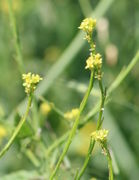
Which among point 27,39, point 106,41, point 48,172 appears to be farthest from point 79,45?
point 27,39

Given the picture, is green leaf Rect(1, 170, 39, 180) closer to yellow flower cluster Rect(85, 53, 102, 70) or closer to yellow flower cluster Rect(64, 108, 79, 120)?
yellow flower cluster Rect(64, 108, 79, 120)

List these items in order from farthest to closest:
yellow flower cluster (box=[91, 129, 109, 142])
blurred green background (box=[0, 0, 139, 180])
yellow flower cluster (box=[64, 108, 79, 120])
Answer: blurred green background (box=[0, 0, 139, 180]), yellow flower cluster (box=[64, 108, 79, 120]), yellow flower cluster (box=[91, 129, 109, 142])

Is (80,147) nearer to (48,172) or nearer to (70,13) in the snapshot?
(70,13)

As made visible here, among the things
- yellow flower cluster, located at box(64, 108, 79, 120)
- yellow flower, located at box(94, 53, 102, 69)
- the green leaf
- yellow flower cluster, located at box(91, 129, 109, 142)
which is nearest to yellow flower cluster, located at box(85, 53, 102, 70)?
yellow flower, located at box(94, 53, 102, 69)

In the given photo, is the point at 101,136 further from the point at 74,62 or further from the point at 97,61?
the point at 74,62

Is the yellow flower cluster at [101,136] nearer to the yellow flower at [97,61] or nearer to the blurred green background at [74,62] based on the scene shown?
the yellow flower at [97,61]

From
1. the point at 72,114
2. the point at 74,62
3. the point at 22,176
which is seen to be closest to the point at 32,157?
the point at 22,176

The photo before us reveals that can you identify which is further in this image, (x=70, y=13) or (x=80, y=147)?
(x=70, y=13)

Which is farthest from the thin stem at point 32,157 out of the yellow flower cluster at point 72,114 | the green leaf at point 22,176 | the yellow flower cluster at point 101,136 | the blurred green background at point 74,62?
the blurred green background at point 74,62

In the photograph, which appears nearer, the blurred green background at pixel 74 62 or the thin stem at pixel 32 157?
the thin stem at pixel 32 157
